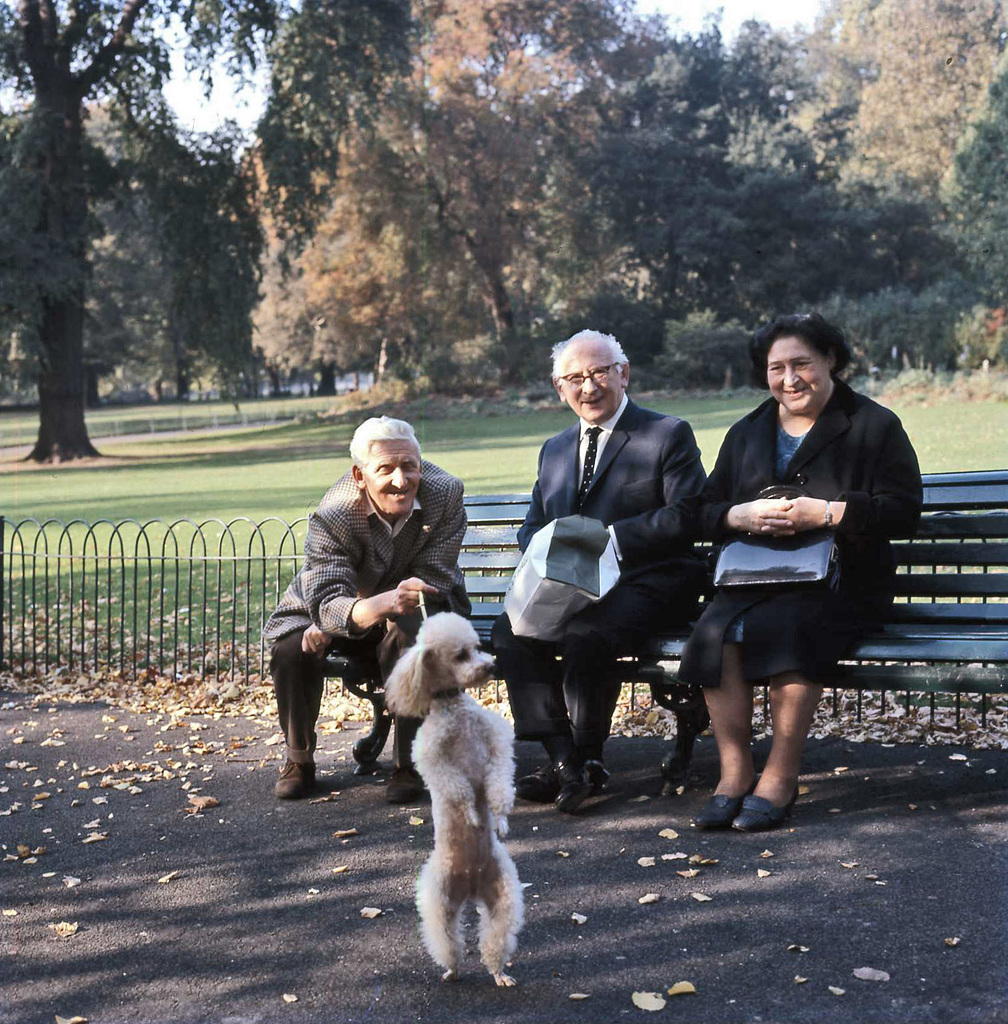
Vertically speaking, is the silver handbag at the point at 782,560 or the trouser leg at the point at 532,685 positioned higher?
the silver handbag at the point at 782,560

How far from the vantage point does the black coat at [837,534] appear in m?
4.43

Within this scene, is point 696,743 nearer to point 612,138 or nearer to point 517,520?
point 517,520

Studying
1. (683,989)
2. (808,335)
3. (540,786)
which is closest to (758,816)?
(540,786)

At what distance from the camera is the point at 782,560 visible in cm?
457

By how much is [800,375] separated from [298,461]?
21.4 metres

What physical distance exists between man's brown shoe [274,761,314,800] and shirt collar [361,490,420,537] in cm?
105

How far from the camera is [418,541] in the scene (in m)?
5.09

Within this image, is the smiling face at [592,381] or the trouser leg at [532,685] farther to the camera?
the smiling face at [592,381]

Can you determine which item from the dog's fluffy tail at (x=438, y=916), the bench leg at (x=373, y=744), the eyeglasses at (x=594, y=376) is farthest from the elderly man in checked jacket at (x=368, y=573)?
the dog's fluffy tail at (x=438, y=916)

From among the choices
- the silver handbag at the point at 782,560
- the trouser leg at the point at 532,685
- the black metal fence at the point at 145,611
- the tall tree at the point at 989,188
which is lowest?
the black metal fence at the point at 145,611

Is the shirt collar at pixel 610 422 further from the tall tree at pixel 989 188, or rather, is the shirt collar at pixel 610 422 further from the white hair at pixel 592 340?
the tall tree at pixel 989 188

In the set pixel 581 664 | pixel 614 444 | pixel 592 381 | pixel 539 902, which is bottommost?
pixel 539 902

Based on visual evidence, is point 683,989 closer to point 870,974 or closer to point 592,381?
point 870,974

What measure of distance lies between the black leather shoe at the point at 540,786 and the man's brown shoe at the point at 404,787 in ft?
1.37
